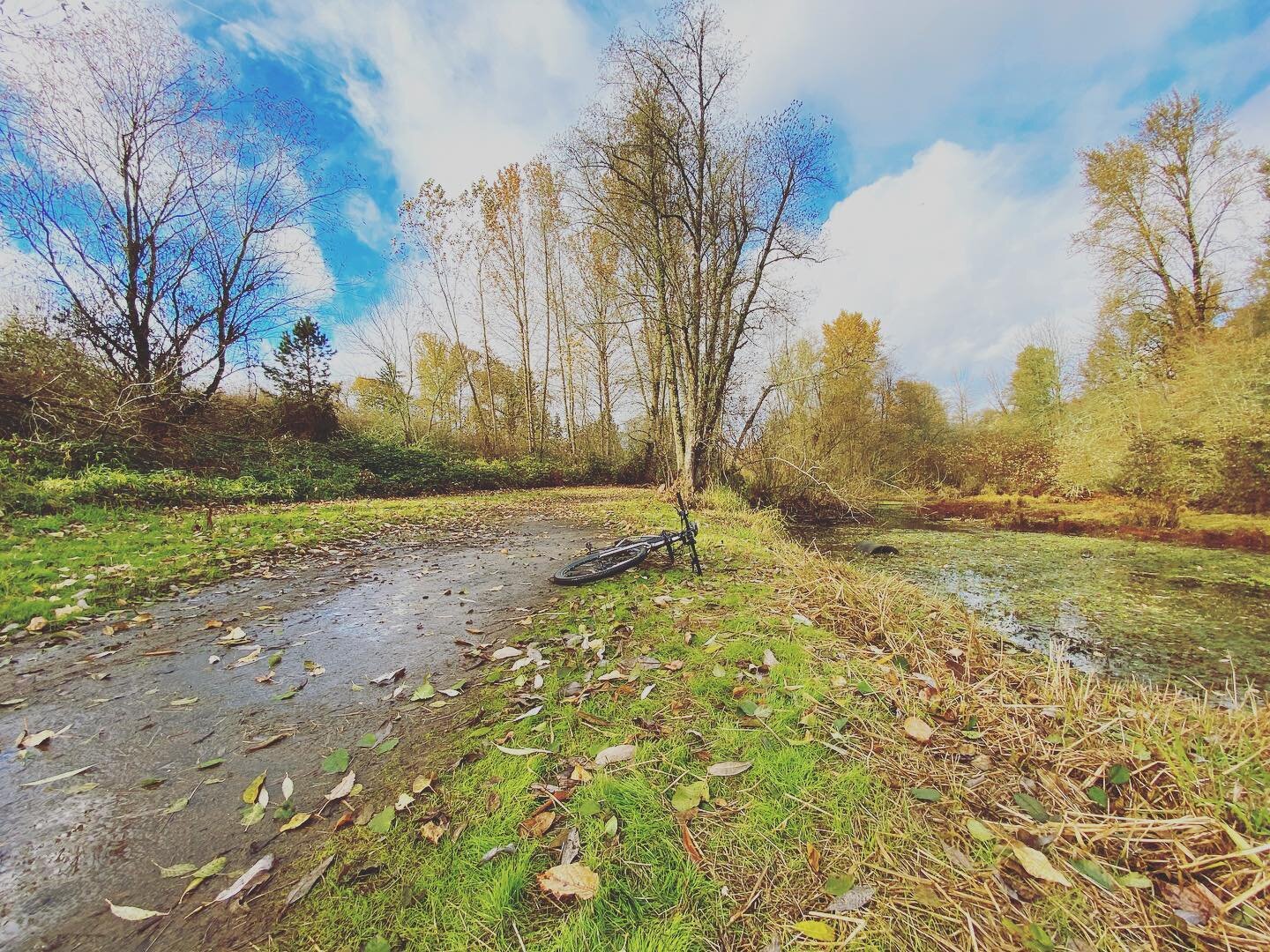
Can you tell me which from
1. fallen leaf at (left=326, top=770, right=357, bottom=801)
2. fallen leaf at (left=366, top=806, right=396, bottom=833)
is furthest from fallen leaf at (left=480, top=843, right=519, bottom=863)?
fallen leaf at (left=326, top=770, right=357, bottom=801)

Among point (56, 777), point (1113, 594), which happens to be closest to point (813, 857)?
point (56, 777)

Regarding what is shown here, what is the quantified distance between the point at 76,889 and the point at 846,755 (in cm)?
298

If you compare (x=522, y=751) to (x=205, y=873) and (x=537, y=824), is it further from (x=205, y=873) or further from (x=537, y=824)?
(x=205, y=873)

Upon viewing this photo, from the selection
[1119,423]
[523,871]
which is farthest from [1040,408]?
[523,871]

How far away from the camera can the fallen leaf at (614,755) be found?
2047 millimetres

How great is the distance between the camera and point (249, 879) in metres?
1.56

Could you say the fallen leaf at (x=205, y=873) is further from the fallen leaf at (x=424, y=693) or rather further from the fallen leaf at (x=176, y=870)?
the fallen leaf at (x=424, y=693)

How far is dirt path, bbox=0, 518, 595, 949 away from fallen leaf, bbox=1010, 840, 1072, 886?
2496 millimetres

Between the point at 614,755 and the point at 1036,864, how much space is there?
1.55 meters

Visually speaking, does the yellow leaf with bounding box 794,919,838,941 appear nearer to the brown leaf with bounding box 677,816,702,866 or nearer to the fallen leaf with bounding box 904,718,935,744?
the brown leaf with bounding box 677,816,702,866

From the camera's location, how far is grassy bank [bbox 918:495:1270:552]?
30.4 ft

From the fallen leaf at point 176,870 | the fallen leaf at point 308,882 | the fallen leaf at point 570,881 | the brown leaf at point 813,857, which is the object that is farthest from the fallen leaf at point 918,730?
the fallen leaf at point 176,870

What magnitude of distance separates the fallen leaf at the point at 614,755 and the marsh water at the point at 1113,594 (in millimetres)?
2797

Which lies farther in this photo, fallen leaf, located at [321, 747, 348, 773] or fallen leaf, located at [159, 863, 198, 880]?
fallen leaf, located at [321, 747, 348, 773]
